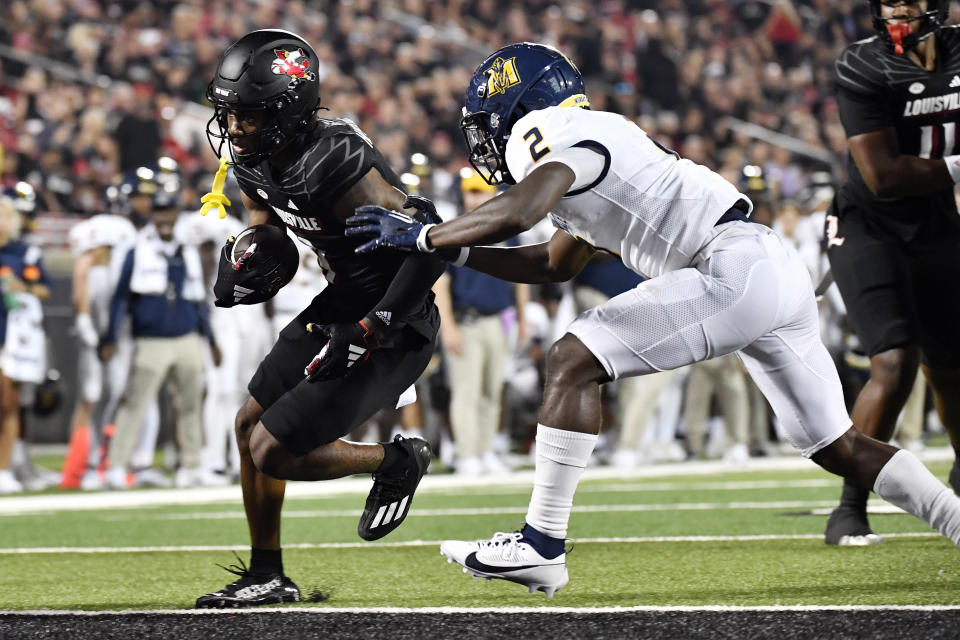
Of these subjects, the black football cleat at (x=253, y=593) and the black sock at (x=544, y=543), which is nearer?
the black sock at (x=544, y=543)

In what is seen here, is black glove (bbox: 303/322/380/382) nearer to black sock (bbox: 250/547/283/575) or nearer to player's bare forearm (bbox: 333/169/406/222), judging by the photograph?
player's bare forearm (bbox: 333/169/406/222)

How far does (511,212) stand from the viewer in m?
3.39

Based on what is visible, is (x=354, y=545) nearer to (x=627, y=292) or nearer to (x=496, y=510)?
(x=496, y=510)

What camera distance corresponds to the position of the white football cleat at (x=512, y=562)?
11.5 ft

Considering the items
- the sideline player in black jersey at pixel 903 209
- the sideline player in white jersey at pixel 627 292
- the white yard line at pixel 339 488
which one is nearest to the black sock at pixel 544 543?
the sideline player in white jersey at pixel 627 292

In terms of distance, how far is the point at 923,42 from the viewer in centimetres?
472

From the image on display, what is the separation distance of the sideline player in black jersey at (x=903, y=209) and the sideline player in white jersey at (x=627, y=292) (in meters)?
1.05

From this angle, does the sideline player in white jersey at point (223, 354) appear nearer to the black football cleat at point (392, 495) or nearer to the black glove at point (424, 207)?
the black football cleat at point (392, 495)

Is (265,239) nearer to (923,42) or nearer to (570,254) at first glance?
(570,254)

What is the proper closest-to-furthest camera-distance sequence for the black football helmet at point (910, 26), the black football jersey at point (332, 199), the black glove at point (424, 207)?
the black glove at point (424, 207) → the black football jersey at point (332, 199) → the black football helmet at point (910, 26)

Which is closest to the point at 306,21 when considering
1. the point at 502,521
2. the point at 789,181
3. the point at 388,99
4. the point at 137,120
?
the point at 388,99

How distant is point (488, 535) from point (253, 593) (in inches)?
78.7

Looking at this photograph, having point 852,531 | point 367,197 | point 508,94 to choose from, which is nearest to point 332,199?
point 367,197

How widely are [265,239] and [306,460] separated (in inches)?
27.8
